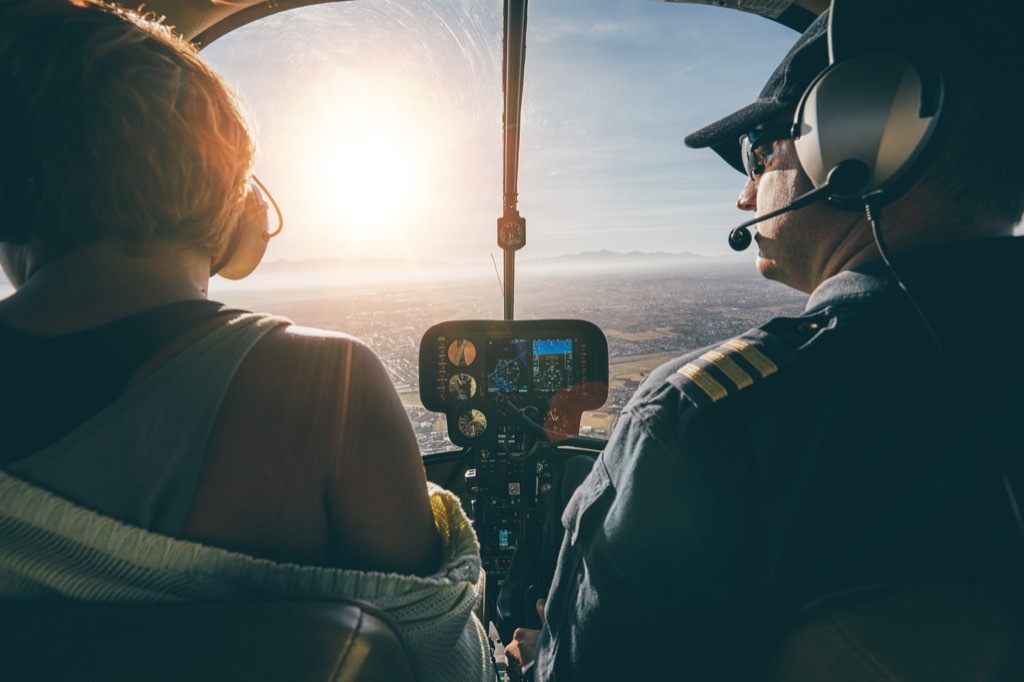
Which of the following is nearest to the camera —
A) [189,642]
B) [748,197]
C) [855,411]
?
[189,642]

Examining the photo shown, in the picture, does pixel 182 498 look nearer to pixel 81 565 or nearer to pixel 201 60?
pixel 81 565

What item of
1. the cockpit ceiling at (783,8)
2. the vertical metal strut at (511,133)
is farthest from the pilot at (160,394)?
the cockpit ceiling at (783,8)

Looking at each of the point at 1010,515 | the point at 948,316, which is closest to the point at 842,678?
the point at 1010,515

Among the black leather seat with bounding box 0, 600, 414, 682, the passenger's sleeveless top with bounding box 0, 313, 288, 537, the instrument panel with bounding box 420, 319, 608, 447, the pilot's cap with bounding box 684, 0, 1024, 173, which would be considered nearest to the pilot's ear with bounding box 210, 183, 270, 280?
the passenger's sleeveless top with bounding box 0, 313, 288, 537

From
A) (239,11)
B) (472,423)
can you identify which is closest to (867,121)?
(472,423)

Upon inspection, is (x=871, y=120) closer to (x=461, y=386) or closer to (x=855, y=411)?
(x=855, y=411)
